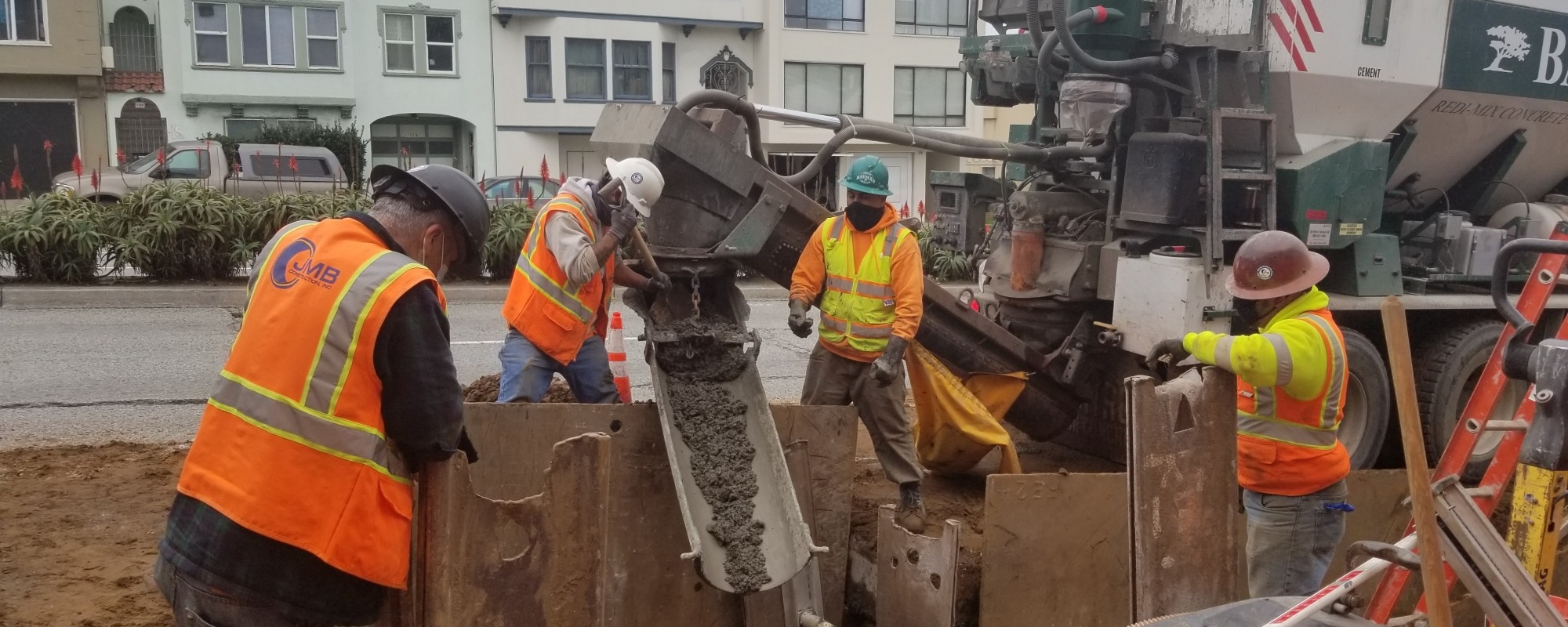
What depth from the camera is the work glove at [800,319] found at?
5473mm

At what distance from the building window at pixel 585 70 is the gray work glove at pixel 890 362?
24.0 metres

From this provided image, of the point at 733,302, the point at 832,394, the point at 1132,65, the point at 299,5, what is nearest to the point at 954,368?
the point at 832,394

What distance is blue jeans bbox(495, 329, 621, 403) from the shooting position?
5.23 meters

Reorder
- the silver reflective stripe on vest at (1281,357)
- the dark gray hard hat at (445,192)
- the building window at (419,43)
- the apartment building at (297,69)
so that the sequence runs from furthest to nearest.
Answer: the building window at (419,43), the apartment building at (297,69), the silver reflective stripe on vest at (1281,357), the dark gray hard hat at (445,192)

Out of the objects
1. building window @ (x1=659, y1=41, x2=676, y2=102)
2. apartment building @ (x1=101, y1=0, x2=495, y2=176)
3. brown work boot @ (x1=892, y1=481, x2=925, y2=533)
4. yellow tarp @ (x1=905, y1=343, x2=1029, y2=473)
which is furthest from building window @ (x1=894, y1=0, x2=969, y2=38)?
brown work boot @ (x1=892, y1=481, x2=925, y2=533)

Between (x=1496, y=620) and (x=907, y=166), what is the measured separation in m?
28.0

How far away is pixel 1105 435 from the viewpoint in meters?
6.57

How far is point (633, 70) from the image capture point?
28750 mm

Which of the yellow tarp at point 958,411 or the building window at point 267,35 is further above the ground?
the building window at point 267,35

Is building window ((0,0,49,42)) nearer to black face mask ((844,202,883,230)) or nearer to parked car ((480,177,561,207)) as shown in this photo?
parked car ((480,177,561,207))

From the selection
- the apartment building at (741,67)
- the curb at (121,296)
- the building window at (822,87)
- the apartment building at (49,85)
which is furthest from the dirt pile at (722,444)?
the building window at (822,87)

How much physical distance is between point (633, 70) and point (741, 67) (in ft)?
8.34

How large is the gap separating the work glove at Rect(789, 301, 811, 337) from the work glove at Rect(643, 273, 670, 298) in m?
0.57

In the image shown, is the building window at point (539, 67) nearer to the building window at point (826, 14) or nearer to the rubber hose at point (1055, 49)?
the building window at point (826, 14)
